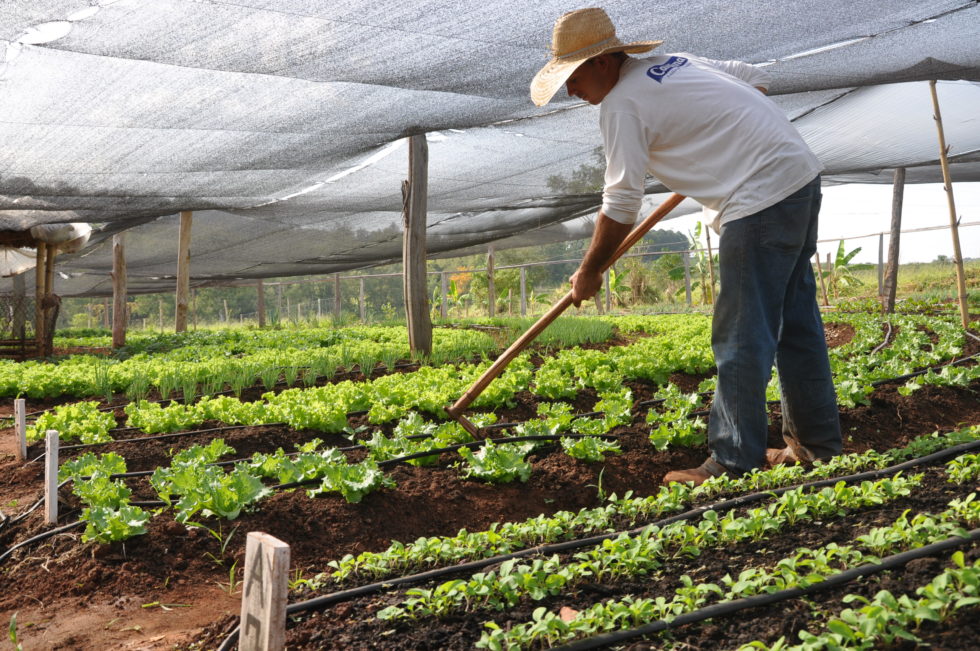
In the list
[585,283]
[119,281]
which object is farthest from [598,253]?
[119,281]

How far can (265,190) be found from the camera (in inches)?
307

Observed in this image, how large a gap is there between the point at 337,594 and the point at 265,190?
6.61 meters

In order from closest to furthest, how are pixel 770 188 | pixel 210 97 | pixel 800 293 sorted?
1. pixel 770 188
2. pixel 800 293
3. pixel 210 97

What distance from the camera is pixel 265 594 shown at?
1.39m

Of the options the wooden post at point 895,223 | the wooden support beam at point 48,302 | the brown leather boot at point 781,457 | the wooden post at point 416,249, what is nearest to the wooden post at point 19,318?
the wooden support beam at point 48,302

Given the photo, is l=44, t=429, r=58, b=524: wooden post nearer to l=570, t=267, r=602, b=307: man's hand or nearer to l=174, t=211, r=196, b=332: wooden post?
l=570, t=267, r=602, b=307: man's hand

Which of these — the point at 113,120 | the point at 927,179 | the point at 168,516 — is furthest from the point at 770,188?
the point at 927,179

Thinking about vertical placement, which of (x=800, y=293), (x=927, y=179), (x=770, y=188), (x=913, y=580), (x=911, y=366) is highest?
(x=927, y=179)

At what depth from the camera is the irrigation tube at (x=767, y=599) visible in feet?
4.92

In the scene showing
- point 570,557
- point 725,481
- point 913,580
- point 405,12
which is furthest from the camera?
point 405,12

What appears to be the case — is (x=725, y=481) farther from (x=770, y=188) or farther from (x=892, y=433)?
(x=892, y=433)

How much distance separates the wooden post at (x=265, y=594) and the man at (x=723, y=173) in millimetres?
1841

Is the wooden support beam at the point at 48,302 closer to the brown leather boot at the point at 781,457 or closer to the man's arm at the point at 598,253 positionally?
the man's arm at the point at 598,253

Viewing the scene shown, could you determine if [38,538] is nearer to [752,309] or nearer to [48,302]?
[752,309]
